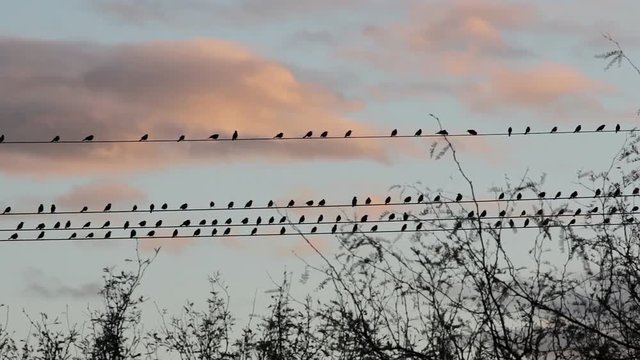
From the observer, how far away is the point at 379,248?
10.0 meters

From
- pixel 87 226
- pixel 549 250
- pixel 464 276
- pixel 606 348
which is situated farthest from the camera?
pixel 87 226

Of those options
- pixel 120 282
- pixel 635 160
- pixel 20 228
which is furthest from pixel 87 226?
pixel 635 160

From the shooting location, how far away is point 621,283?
34.9 feet

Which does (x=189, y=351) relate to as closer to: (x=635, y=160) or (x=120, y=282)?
(x=120, y=282)

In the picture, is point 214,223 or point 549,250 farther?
point 214,223

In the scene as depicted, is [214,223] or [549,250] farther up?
[214,223]

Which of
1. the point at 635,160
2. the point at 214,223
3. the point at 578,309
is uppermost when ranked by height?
the point at 214,223

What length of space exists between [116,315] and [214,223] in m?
5.87

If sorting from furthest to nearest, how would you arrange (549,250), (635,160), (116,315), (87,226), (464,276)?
(87,226) < (116,315) < (635,160) < (549,250) < (464,276)

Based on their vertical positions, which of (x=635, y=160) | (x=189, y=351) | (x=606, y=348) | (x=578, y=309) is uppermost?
(x=189, y=351)

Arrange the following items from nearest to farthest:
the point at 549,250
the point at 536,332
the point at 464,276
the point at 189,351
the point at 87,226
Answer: the point at 536,332 → the point at 464,276 → the point at 549,250 → the point at 189,351 → the point at 87,226

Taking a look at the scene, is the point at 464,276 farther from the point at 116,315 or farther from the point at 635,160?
the point at 116,315

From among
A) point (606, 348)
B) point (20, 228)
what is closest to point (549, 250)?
point (606, 348)

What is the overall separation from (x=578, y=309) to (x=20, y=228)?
24.2 meters
